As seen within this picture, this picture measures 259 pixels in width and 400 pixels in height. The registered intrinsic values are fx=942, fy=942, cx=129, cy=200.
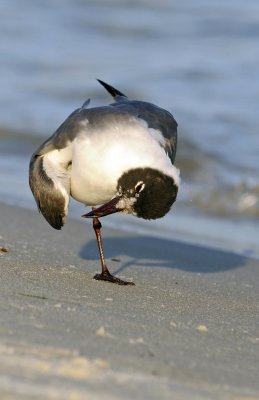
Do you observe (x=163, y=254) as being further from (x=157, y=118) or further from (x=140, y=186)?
(x=140, y=186)

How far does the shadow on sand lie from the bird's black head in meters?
1.41

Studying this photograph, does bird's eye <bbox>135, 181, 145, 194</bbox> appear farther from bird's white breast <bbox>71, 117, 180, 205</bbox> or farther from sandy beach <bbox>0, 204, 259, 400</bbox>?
sandy beach <bbox>0, 204, 259, 400</bbox>

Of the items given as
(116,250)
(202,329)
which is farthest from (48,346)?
(116,250)

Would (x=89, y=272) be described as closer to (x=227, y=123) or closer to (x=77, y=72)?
(x=227, y=123)

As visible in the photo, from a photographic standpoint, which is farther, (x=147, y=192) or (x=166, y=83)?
(x=166, y=83)

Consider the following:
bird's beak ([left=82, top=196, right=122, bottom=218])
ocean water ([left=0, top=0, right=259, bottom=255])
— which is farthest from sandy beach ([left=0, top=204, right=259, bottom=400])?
ocean water ([left=0, top=0, right=259, bottom=255])

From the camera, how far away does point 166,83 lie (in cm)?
1313

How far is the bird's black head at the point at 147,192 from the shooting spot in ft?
15.1

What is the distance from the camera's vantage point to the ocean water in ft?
28.0

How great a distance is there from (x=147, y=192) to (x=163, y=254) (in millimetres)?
2111

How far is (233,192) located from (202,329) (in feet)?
16.8

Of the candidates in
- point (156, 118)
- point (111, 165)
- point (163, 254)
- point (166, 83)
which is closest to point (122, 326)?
point (111, 165)

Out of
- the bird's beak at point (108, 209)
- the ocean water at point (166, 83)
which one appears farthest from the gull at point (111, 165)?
the ocean water at point (166, 83)

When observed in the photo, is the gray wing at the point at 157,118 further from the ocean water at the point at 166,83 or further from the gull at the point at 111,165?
the ocean water at the point at 166,83
